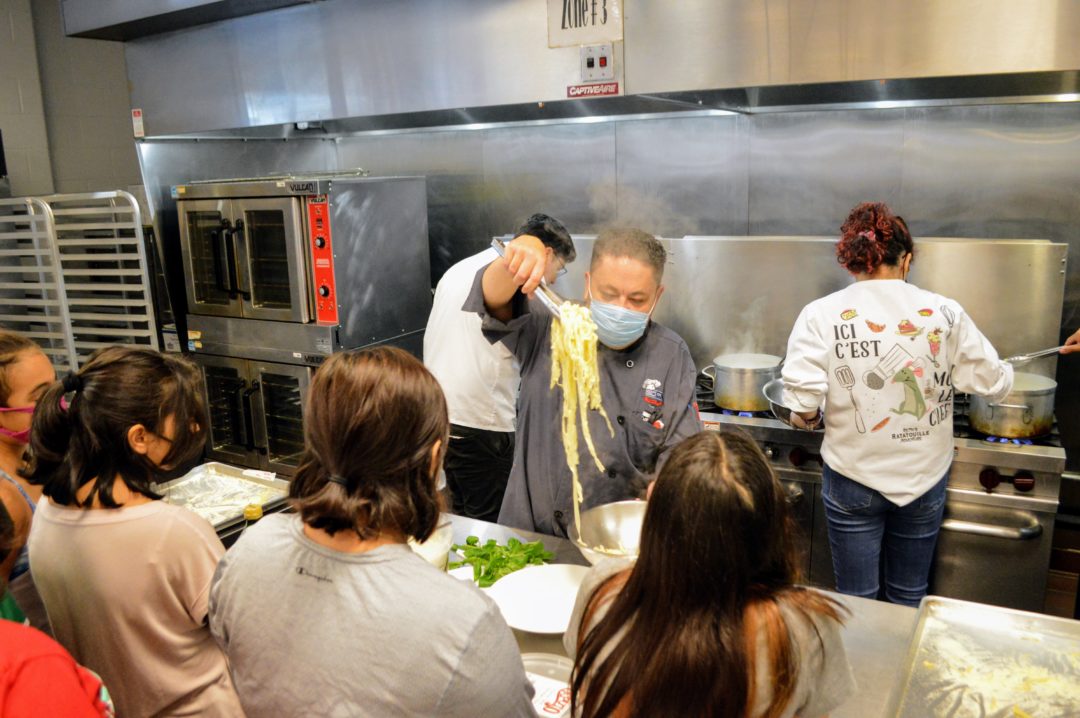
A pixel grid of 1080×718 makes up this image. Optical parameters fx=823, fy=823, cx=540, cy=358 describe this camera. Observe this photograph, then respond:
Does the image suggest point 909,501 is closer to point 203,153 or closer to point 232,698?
point 232,698

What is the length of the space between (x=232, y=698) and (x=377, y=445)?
885 millimetres

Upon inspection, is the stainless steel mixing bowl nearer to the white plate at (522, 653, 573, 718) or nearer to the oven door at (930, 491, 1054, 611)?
the white plate at (522, 653, 573, 718)

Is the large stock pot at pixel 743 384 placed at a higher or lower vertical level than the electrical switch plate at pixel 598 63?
lower

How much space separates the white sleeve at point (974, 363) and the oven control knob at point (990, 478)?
33cm

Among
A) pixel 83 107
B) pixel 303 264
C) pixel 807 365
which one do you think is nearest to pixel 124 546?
pixel 807 365

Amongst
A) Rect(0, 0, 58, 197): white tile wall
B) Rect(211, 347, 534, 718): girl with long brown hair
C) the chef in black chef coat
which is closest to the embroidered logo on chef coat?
the chef in black chef coat

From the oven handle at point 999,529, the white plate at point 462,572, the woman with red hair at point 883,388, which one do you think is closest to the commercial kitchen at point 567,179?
the oven handle at point 999,529

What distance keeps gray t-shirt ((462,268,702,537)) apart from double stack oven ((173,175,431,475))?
201 cm

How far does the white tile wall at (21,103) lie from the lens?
4793 mm

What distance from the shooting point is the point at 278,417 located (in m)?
4.49

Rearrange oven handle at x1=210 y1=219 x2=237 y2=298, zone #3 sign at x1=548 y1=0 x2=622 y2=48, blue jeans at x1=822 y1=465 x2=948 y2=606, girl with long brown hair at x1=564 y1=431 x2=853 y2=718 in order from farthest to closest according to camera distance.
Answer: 1. oven handle at x1=210 y1=219 x2=237 y2=298
2. zone #3 sign at x1=548 y1=0 x2=622 y2=48
3. blue jeans at x1=822 y1=465 x2=948 y2=606
4. girl with long brown hair at x1=564 y1=431 x2=853 y2=718

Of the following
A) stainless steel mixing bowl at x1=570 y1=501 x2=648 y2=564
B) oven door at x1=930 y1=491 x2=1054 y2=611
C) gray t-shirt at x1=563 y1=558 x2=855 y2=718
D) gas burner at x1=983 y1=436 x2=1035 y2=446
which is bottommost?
oven door at x1=930 y1=491 x2=1054 y2=611

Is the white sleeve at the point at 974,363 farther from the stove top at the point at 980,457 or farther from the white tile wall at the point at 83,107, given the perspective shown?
the white tile wall at the point at 83,107

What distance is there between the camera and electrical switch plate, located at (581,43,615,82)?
3.25 m
